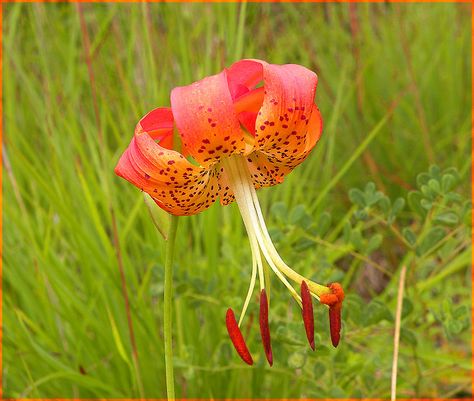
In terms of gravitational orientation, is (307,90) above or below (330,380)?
above

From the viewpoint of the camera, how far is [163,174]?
663 millimetres

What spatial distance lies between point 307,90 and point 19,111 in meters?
1.70

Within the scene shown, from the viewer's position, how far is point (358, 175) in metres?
2.22

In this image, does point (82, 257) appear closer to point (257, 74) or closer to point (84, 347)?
point (84, 347)

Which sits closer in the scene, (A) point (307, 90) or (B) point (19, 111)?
(A) point (307, 90)

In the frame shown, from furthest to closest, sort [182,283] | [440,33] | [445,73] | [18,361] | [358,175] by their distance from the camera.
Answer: [440,33], [445,73], [358,175], [18,361], [182,283]

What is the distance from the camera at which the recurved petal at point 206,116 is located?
614 millimetres

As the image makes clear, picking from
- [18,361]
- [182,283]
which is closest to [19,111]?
[18,361]

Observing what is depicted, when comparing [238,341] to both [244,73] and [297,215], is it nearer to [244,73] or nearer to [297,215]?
[244,73]

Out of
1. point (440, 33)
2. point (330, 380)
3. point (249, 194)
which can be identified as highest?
point (440, 33)

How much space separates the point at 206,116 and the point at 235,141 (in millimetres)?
54

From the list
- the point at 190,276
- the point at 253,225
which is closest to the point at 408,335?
the point at 190,276

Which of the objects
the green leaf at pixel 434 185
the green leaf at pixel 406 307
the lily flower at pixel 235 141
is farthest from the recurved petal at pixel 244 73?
the green leaf at pixel 406 307

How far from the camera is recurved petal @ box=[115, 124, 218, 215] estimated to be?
65 centimetres
